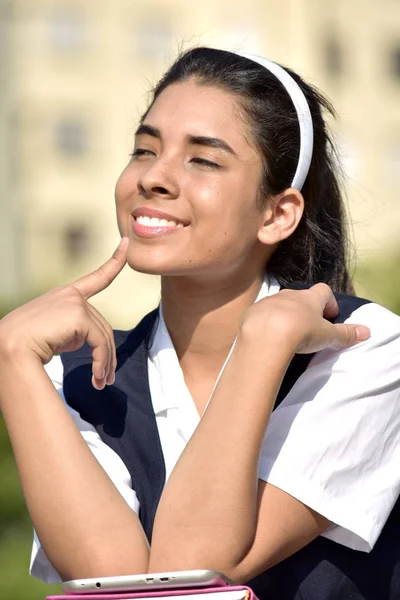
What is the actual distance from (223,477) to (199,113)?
971 mm

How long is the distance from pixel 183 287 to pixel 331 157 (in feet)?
2.08

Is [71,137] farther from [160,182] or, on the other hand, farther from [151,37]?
[160,182]

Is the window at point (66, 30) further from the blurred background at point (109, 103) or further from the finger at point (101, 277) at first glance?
the finger at point (101, 277)

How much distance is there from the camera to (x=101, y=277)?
2.92 metres

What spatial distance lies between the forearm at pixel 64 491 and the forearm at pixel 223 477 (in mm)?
77

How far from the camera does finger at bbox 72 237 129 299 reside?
9.49 ft

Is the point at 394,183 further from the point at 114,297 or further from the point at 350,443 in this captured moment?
the point at 350,443

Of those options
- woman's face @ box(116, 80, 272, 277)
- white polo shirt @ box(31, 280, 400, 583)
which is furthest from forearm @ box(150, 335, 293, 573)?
woman's face @ box(116, 80, 272, 277)

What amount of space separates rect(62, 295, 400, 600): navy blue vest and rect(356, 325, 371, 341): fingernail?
0.31 feet

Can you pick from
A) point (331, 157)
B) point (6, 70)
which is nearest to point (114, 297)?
point (6, 70)

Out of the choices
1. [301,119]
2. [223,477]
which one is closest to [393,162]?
[301,119]

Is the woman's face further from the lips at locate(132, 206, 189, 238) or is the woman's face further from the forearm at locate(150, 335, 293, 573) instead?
the forearm at locate(150, 335, 293, 573)

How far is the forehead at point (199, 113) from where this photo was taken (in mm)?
3047

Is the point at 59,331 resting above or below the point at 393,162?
above
